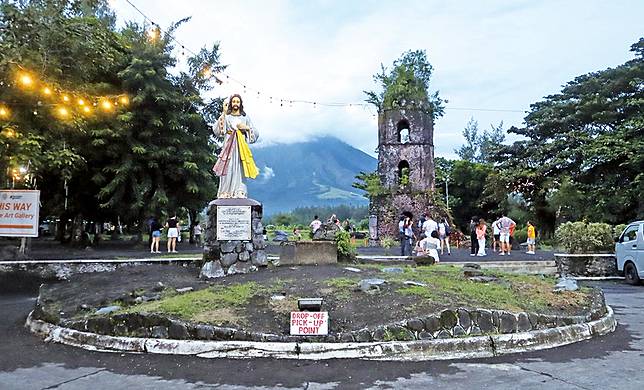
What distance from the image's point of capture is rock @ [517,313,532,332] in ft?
23.9

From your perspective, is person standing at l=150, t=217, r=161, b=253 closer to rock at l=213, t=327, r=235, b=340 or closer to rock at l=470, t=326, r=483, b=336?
rock at l=213, t=327, r=235, b=340

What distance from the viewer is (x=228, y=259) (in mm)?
11141

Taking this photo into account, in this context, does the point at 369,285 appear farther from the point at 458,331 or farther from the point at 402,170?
the point at 402,170

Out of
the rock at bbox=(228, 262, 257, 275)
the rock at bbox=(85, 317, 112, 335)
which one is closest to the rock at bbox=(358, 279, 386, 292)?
the rock at bbox=(228, 262, 257, 275)

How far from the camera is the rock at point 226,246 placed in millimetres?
11172

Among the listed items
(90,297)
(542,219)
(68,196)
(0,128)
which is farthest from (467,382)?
(542,219)

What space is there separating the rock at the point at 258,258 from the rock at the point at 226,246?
49 cm

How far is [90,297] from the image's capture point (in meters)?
9.64

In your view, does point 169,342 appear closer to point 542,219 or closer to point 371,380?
point 371,380

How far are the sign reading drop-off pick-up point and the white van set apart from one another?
39.6ft

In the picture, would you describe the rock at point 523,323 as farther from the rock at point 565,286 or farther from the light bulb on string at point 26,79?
the light bulb on string at point 26,79

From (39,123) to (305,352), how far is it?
13.1 meters

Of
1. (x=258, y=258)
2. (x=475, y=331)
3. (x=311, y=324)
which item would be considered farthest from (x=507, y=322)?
(x=258, y=258)

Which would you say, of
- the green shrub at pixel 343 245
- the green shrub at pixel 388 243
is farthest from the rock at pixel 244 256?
the green shrub at pixel 388 243
